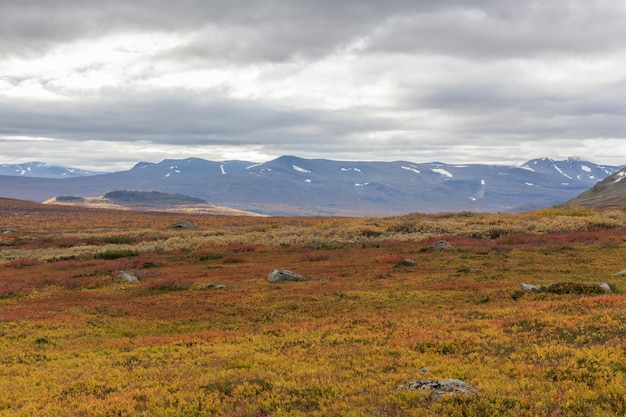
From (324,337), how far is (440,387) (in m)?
8.53

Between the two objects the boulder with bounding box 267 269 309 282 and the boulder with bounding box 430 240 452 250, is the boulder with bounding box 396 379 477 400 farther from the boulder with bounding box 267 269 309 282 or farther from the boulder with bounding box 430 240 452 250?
the boulder with bounding box 430 240 452 250

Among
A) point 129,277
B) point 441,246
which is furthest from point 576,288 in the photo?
point 129,277

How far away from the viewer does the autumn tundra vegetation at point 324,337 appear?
11.2 meters

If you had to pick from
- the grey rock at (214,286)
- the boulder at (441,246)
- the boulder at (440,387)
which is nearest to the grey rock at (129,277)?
the grey rock at (214,286)

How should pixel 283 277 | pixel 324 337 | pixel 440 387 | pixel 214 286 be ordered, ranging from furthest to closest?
pixel 283 277 < pixel 214 286 < pixel 324 337 < pixel 440 387

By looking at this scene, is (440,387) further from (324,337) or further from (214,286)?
(214,286)

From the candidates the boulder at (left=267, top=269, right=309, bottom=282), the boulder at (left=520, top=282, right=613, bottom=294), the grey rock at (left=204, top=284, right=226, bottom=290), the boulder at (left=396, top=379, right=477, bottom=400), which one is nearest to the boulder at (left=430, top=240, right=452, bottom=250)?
the boulder at (left=267, top=269, right=309, bottom=282)

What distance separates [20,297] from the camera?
3194 centimetres

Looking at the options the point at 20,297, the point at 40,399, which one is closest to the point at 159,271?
the point at 20,297

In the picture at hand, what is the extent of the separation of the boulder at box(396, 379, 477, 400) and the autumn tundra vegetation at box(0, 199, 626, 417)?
0.09 m

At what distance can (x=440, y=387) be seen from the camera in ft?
36.5

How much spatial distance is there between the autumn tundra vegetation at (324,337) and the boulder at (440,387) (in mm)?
89

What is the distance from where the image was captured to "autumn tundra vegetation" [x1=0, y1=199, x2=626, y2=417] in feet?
36.9

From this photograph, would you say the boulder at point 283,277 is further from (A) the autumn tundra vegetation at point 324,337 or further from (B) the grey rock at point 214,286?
(B) the grey rock at point 214,286
